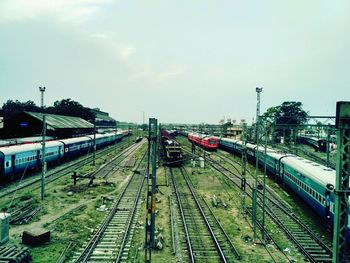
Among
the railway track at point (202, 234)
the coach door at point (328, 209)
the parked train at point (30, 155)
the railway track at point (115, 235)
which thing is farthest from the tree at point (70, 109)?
the coach door at point (328, 209)

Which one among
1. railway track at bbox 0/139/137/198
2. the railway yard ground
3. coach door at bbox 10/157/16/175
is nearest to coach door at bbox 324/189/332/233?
the railway yard ground

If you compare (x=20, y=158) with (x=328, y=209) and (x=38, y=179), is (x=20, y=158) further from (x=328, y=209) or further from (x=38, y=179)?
(x=328, y=209)

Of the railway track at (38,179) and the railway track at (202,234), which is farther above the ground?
the railway track at (38,179)

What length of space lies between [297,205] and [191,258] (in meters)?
15.3

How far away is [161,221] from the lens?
68.4ft

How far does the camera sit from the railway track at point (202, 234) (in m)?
15.5

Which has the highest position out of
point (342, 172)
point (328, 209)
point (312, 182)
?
point (342, 172)

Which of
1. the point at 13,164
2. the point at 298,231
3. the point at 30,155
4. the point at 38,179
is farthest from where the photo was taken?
the point at 30,155

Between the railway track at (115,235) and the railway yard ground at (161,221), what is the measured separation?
116 mm

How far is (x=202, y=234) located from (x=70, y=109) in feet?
313

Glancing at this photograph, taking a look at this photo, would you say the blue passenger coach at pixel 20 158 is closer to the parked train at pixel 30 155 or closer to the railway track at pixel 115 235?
the parked train at pixel 30 155

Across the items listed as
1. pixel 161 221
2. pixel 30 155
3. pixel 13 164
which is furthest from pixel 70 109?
pixel 161 221

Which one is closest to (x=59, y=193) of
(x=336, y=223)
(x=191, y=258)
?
(x=191, y=258)

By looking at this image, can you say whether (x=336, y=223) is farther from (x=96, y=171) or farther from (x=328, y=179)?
(x=96, y=171)
